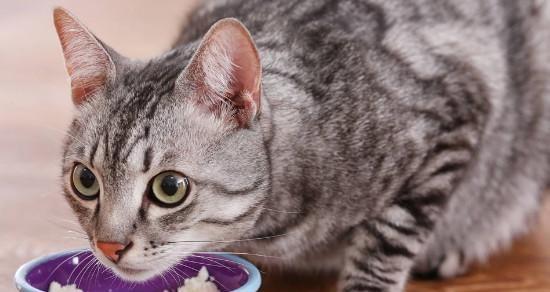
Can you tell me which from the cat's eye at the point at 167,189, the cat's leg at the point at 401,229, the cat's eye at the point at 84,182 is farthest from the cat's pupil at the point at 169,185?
the cat's leg at the point at 401,229

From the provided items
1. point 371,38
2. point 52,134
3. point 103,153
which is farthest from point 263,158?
point 52,134

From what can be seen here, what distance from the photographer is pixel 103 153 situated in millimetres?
1334

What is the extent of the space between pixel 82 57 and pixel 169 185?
0.27 m

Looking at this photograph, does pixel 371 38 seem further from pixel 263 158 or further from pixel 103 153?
pixel 103 153

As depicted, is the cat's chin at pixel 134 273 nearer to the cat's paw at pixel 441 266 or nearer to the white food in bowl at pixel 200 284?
the white food in bowl at pixel 200 284

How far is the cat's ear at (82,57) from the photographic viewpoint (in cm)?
140

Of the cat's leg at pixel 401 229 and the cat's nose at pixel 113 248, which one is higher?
the cat's nose at pixel 113 248

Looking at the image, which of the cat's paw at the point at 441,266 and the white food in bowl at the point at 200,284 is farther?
the cat's paw at the point at 441,266

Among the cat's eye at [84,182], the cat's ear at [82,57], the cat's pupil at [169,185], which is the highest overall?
A: the cat's ear at [82,57]

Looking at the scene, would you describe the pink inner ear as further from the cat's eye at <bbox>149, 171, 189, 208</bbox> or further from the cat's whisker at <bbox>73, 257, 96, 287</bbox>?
the cat's whisker at <bbox>73, 257, 96, 287</bbox>

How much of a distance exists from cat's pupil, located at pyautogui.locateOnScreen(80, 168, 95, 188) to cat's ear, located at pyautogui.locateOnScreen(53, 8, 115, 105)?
136 millimetres

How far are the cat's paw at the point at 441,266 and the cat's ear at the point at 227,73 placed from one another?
2.21ft

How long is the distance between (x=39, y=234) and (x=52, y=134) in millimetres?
745

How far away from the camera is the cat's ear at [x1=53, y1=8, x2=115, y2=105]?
1401mm
